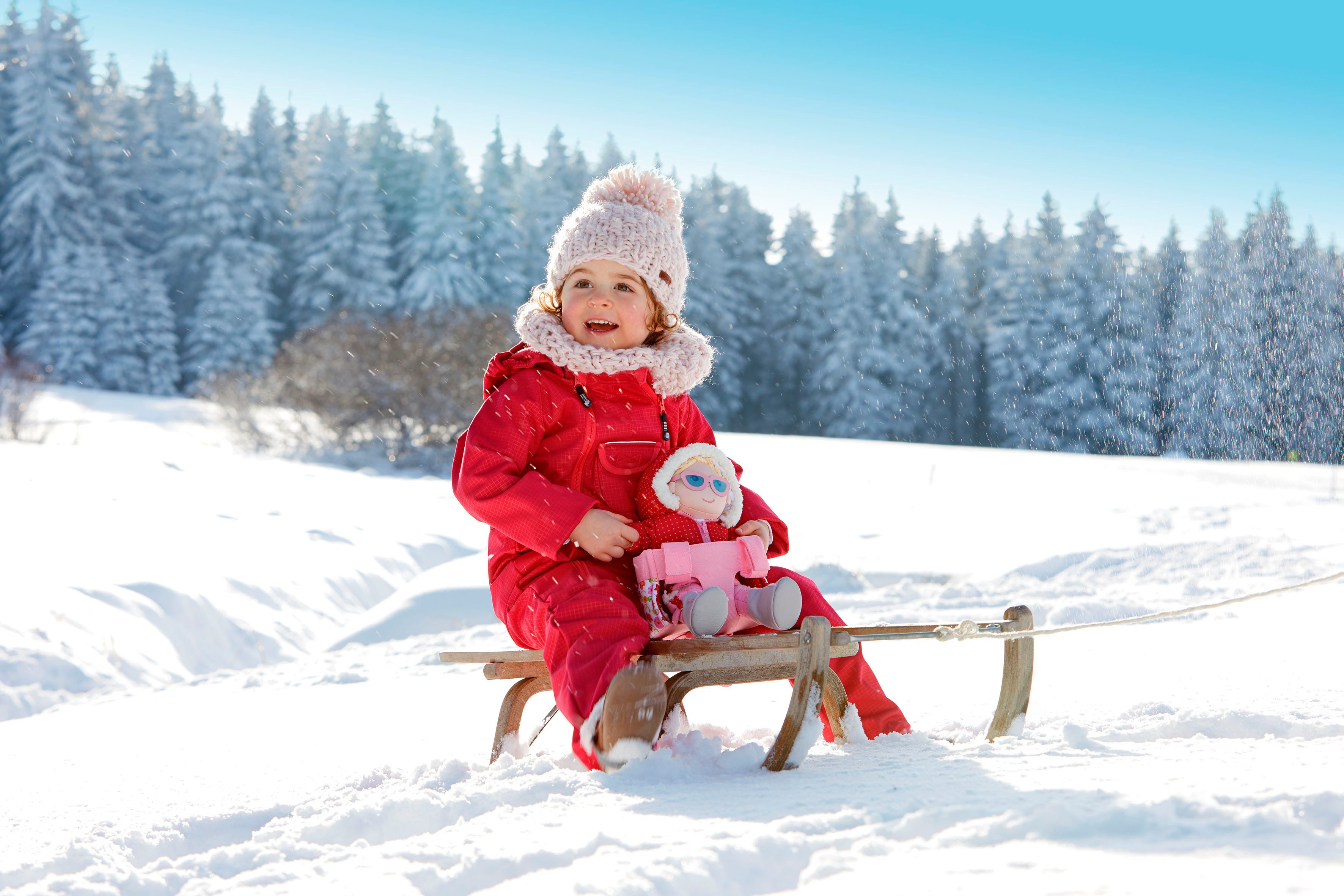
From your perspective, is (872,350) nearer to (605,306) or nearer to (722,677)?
A: (605,306)

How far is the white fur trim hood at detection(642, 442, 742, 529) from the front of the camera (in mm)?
2627

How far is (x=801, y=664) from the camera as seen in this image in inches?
83.7

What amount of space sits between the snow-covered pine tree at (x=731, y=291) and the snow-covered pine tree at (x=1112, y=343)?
9.64 meters

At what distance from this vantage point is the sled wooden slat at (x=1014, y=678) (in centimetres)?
246

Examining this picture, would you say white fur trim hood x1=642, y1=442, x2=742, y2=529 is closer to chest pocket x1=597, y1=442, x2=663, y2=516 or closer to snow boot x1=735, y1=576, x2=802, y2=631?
chest pocket x1=597, y1=442, x2=663, y2=516

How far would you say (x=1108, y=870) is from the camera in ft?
4.64

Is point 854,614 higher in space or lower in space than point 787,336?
lower

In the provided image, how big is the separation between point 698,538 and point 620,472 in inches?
12.2

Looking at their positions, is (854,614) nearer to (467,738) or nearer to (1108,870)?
(467,738)

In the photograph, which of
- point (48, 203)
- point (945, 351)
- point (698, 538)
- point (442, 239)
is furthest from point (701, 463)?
point (945, 351)

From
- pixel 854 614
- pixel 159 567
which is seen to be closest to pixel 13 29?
pixel 159 567

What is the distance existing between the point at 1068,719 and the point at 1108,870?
138cm

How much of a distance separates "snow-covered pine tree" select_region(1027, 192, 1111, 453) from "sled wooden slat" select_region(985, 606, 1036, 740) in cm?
2972

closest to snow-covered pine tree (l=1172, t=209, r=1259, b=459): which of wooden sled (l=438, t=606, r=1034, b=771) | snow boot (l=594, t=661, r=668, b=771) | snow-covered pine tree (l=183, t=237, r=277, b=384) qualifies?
snow-covered pine tree (l=183, t=237, r=277, b=384)
